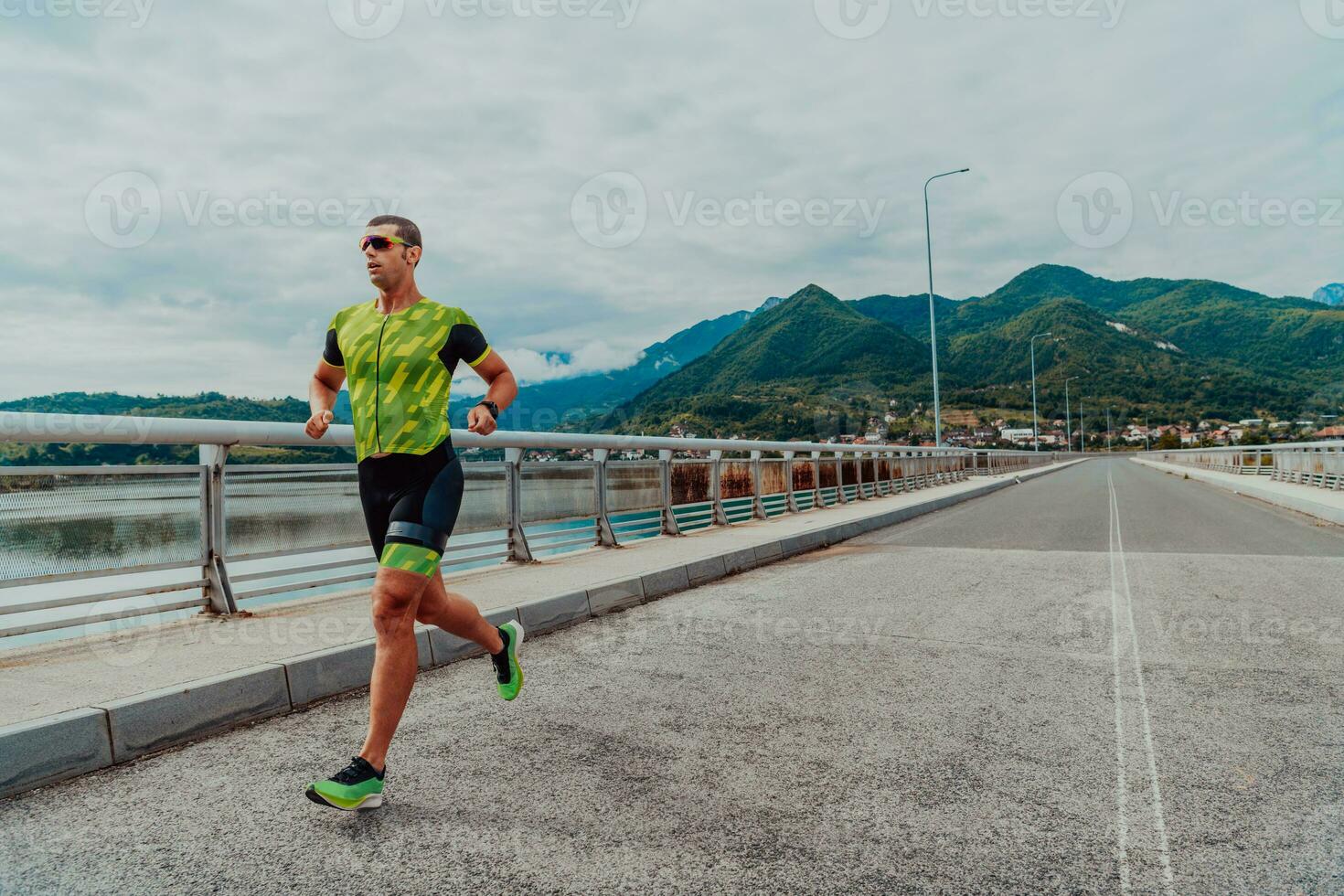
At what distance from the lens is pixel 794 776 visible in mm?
3453

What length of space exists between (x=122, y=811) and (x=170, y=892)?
2.68 ft

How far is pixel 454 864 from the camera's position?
2.68m

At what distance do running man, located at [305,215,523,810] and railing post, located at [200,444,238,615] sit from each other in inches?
108

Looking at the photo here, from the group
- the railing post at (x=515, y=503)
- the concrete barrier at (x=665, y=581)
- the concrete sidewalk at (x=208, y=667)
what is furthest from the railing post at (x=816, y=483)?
the concrete sidewalk at (x=208, y=667)

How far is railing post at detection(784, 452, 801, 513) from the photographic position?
16492mm

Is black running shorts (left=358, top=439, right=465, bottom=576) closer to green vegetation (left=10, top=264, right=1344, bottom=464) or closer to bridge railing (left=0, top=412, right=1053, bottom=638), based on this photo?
bridge railing (left=0, top=412, right=1053, bottom=638)

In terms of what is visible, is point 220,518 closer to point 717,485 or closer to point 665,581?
point 665,581

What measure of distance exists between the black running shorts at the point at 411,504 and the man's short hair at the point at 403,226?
2.69 ft

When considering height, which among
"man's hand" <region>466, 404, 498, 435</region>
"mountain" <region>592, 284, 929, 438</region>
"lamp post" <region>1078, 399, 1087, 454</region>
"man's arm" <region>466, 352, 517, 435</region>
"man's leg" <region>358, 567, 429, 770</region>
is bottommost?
"lamp post" <region>1078, 399, 1087, 454</region>

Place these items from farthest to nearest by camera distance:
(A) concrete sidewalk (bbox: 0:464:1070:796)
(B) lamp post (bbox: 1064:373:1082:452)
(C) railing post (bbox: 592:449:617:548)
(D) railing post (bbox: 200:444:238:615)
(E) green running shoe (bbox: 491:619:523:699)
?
(B) lamp post (bbox: 1064:373:1082:452) < (C) railing post (bbox: 592:449:617:548) < (D) railing post (bbox: 200:444:238:615) < (E) green running shoe (bbox: 491:619:523:699) < (A) concrete sidewalk (bbox: 0:464:1070:796)

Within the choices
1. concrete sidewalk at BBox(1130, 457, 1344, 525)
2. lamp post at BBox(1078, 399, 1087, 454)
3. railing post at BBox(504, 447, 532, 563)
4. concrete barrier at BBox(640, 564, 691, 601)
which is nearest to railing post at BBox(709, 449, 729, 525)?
concrete barrier at BBox(640, 564, 691, 601)

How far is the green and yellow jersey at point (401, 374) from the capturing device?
11.1ft

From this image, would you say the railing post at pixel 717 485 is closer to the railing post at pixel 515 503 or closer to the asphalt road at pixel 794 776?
the railing post at pixel 515 503

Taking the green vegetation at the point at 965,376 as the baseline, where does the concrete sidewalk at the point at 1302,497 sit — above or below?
below
